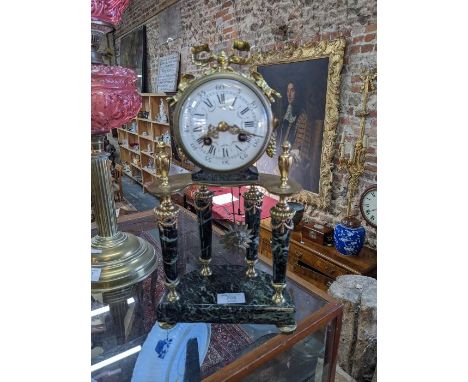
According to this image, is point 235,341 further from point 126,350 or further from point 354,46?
point 354,46

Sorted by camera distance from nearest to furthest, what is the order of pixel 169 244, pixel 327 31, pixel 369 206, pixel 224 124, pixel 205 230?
pixel 224 124 → pixel 169 244 → pixel 205 230 → pixel 369 206 → pixel 327 31

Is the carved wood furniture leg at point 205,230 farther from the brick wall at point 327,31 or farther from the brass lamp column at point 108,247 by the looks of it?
the brick wall at point 327,31

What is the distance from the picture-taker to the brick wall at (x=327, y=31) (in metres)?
2.16

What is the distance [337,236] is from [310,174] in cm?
66

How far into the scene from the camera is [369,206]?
7.40 feet

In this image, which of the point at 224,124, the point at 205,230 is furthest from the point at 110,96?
the point at 205,230

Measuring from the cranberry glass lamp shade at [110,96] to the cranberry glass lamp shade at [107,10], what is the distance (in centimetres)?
17

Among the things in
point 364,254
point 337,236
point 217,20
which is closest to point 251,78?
point 337,236

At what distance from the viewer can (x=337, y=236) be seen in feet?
7.41

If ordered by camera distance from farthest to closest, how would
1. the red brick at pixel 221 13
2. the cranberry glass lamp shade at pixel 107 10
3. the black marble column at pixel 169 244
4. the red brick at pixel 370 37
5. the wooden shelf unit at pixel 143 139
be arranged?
the wooden shelf unit at pixel 143 139, the red brick at pixel 221 13, the red brick at pixel 370 37, the cranberry glass lamp shade at pixel 107 10, the black marble column at pixel 169 244

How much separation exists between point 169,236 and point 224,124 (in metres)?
0.40

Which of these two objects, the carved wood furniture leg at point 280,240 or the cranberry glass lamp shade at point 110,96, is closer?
the carved wood furniture leg at point 280,240

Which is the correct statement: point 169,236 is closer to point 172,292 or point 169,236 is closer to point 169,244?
point 169,244

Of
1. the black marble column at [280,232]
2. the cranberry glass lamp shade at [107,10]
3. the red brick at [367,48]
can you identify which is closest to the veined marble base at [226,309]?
the black marble column at [280,232]
